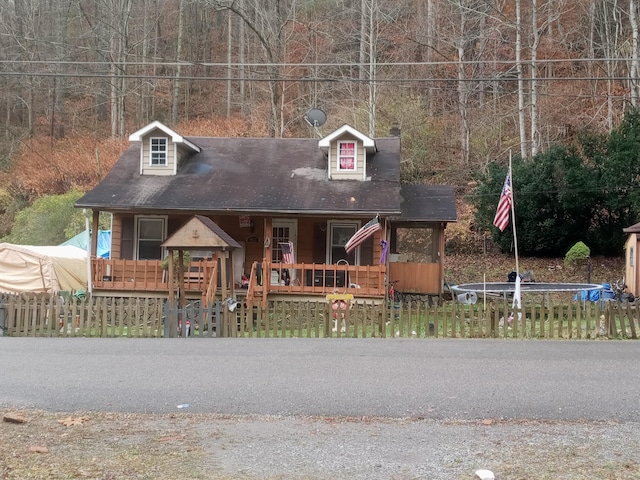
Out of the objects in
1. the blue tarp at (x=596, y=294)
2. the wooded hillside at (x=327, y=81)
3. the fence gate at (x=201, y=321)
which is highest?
the wooded hillside at (x=327, y=81)

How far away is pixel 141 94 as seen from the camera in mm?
46188

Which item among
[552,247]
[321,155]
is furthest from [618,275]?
[321,155]

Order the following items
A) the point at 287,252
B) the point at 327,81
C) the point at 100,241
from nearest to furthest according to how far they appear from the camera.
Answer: the point at 287,252 < the point at 100,241 < the point at 327,81

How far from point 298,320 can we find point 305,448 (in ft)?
27.0

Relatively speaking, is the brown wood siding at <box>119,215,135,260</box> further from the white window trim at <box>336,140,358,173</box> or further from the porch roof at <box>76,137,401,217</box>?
the white window trim at <box>336,140,358,173</box>

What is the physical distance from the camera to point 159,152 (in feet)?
74.6

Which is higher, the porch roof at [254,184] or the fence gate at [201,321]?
the porch roof at [254,184]

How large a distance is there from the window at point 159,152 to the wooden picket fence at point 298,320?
8539 mm

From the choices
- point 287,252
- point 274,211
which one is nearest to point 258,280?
point 287,252

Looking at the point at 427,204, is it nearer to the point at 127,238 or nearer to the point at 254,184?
the point at 254,184

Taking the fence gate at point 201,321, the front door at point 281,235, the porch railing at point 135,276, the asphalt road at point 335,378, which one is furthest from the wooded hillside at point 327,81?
the asphalt road at point 335,378

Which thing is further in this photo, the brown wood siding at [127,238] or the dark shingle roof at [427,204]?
the brown wood siding at [127,238]

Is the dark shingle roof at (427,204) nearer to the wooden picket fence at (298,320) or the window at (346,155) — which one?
the window at (346,155)

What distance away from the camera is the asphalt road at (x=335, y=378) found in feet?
25.8
